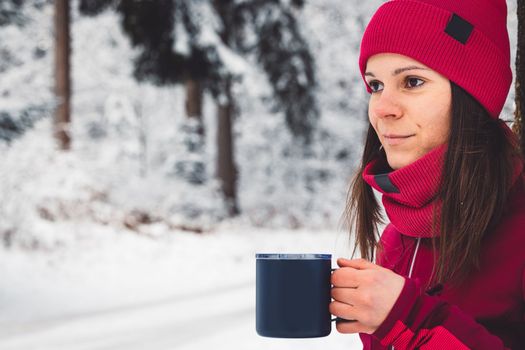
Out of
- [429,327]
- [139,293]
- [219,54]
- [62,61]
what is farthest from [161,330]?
[62,61]

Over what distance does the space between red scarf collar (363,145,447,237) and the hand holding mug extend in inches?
8.2

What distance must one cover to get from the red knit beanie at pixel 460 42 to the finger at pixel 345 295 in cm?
55

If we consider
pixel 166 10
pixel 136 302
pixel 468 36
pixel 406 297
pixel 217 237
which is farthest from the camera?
pixel 217 237

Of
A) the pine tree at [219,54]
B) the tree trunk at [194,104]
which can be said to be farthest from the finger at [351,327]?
the tree trunk at [194,104]

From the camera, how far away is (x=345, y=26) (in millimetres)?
17297

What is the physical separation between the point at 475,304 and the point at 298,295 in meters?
0.39

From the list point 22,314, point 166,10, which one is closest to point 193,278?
point 22,314

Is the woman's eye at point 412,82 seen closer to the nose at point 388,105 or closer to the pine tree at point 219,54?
the nose at point 388,105

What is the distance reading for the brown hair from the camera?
55.6 inches

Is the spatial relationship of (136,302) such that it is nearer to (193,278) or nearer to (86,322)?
(86,322)

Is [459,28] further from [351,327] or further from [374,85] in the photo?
[351,327]

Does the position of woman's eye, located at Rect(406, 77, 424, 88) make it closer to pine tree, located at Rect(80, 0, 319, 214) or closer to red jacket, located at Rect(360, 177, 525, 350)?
red jacket, located at Rect(360, 177, 525, 350)

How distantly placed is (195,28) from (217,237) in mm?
3879

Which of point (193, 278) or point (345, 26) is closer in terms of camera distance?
point (193, 278)
